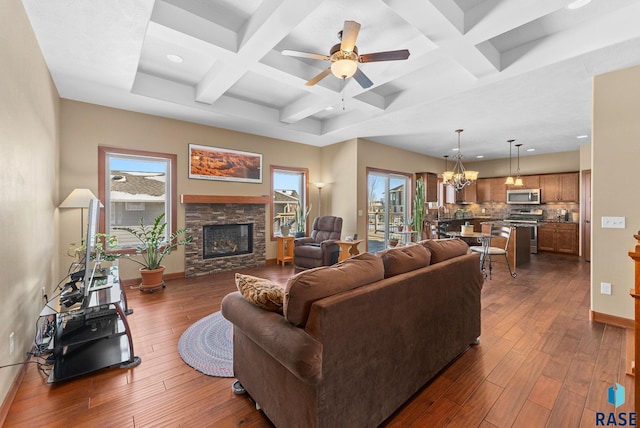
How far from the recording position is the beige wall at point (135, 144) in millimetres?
4000

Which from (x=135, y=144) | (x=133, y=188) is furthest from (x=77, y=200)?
(x=135, y=144)

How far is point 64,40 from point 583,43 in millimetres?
4928

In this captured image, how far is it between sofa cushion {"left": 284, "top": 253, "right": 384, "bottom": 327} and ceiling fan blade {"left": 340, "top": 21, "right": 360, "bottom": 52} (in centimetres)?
183

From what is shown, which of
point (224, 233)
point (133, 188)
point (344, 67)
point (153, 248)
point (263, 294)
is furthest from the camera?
point (224, 233)

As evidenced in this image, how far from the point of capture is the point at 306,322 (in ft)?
4.57

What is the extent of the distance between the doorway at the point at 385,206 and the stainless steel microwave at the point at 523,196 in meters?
3.22

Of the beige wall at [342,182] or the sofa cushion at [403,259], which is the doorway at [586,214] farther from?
the sofa cushion at [403,259]

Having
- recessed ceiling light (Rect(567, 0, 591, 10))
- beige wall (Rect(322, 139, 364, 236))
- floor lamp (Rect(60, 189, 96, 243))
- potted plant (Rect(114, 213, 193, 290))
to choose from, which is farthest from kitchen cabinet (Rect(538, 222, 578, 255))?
floor lamp (Rect(60, 189, 96, 243))

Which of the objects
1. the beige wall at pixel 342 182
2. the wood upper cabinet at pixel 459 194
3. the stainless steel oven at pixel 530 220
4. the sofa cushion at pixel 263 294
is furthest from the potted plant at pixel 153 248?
the stainless steel oven at pixel 530 220

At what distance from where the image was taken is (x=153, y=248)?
4.34 m

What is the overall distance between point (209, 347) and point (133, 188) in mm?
3420

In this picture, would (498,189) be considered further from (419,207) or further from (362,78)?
(362,78)

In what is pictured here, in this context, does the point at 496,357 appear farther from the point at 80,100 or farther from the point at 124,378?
the point at 80,100

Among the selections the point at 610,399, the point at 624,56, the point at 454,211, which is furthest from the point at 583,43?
the point at 454,211
